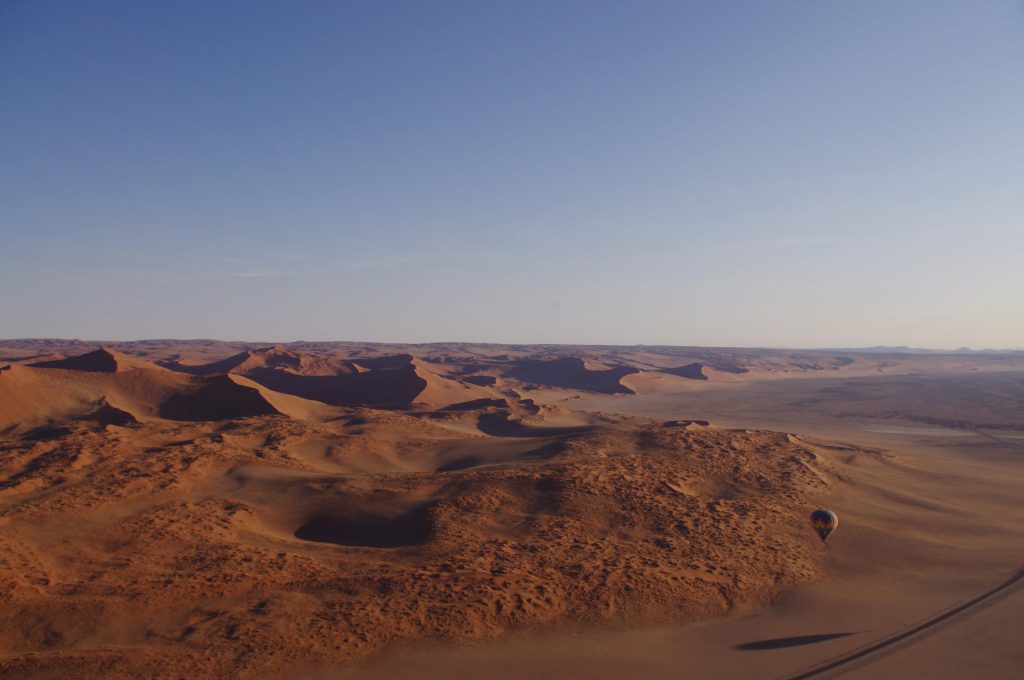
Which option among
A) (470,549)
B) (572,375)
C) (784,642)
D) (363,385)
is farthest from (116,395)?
(572,375)

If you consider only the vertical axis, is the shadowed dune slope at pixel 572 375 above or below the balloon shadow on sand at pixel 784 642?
above

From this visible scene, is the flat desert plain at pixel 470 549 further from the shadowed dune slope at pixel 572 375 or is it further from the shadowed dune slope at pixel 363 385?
the shadowed dune slope at pixel 572 375

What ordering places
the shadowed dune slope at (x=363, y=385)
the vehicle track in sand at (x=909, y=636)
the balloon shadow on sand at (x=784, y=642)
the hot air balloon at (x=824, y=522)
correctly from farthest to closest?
1. the shadowed dune slope at (x=363, y=385)
2. the hot air balloon at (x=824, y=522)
3. the balloon shadow on sand at (x=784, y=642)
4. the vehicle track in sand at (x=909, y=636)

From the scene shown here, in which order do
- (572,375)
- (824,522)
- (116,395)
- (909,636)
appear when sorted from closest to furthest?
(909,636)
(824,522)
(116,395)
(572,375)

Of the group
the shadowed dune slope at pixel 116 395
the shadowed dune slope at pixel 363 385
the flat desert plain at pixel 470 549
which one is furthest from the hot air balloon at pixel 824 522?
the shadowed dune slope at pixel 363 385

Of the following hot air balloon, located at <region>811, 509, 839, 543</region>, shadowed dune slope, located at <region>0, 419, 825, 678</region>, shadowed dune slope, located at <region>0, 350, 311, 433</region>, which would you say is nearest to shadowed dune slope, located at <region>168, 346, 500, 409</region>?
shadowed dune slope, located at <region>0, 350, 311, 433</region>

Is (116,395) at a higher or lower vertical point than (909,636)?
higher

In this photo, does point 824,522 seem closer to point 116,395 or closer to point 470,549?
point 470,549

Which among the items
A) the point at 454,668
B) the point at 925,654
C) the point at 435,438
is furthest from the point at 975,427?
the point at 454,668
